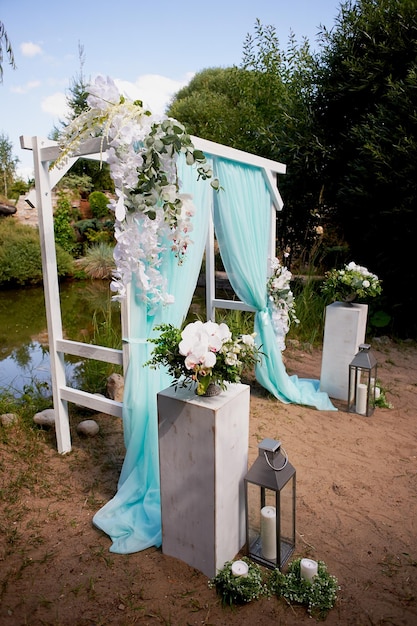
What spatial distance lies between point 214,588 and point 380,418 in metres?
2.09

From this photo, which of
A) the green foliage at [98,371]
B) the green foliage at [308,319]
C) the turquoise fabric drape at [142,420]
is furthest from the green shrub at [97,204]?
the turquoise fabric drape at [142,420]

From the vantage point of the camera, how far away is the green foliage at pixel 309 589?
163cm

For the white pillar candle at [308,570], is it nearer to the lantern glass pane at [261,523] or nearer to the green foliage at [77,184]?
the lantern glass pane at [261,523]

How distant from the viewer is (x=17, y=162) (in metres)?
14.5

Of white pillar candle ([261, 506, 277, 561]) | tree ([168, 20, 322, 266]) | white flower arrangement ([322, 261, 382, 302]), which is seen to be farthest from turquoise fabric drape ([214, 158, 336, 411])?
tree ([168, 20, 322, 266])

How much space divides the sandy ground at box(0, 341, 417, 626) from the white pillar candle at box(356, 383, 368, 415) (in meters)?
0.13

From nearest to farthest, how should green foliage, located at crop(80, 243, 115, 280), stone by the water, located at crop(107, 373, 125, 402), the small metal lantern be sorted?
the small metal lantern, stone by the water, located at crop(107, 373, 125, 402), green foliage, located at crop(80, 243, 115, 280)

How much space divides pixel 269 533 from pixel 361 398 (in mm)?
1848

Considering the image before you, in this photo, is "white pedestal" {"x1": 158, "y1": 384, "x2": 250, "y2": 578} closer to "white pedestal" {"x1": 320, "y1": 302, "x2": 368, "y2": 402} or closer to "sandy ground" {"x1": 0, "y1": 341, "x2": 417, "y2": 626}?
"sandy ground" {"x1": 0, "y1": 341, "x2": 417, "y2": 626}

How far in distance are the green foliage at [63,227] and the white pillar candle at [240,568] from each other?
9795 millimetres

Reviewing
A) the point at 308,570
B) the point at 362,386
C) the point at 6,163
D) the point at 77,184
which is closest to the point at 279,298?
the point at 362,386

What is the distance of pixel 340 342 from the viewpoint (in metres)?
3.58

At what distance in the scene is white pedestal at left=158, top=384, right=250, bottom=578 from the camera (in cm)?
168

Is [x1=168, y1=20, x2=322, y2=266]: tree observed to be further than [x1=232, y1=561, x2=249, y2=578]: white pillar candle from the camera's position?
Yes
